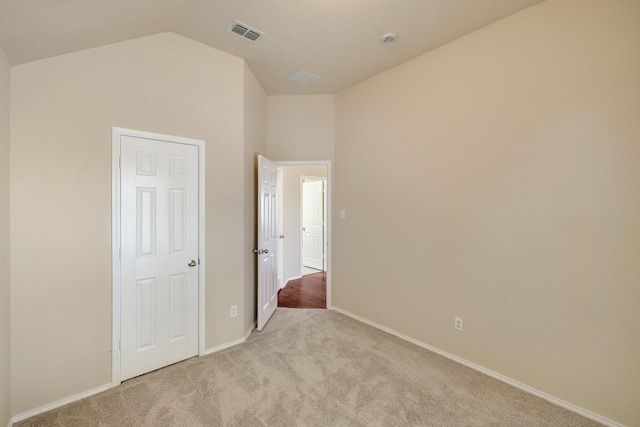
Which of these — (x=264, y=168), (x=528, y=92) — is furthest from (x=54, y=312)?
(x=528, y=92)

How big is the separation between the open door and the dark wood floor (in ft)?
1.50

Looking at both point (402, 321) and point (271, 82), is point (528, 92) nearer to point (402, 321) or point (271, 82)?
point (402, 321)

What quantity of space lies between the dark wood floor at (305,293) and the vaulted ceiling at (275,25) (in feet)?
10.4

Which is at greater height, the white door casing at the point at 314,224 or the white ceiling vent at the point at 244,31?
the white ceiling vent at the point at 244,31

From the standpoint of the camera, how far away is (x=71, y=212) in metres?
1.98

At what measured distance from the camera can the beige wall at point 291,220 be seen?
5.09 m

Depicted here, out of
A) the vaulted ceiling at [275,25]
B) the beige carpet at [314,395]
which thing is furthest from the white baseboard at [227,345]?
the vaulted ceiling at [275,25]

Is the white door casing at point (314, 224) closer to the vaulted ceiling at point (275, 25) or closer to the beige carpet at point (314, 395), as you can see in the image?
the vaulted ceiling at point (275, 25)

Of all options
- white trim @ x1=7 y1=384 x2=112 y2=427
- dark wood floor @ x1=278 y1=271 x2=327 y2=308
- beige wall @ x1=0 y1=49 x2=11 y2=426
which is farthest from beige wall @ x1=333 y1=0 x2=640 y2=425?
beige wall @ x1=0 y1=49 x2=11 y2=426

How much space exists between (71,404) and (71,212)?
1397 mm

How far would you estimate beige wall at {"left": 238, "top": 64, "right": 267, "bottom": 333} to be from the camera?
9.75 feet

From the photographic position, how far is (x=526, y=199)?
7.07 feet

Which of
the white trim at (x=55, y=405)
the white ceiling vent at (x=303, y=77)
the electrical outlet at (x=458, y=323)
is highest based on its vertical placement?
the white ceiling vent at (x=303, y=77)

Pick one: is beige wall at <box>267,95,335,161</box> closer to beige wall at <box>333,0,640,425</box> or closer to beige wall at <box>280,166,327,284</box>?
beige wall at <box>333,0,640,425</box>
